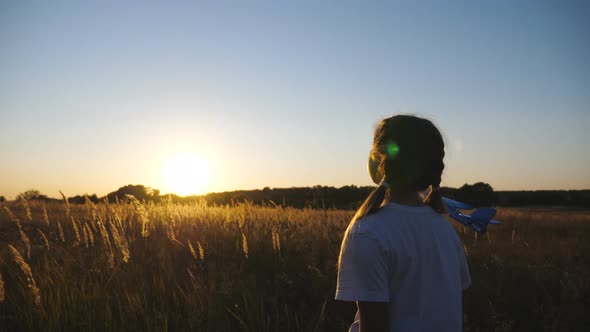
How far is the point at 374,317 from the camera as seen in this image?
1.52 m

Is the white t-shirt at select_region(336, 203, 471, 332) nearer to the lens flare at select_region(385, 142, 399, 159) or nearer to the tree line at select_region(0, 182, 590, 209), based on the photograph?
the lens flare at select_region(385, 142, 399, 159)

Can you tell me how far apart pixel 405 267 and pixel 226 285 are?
2590 mm

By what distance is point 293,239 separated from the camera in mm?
5574

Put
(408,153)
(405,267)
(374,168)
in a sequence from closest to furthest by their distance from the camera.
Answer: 1. (405,267)
2. (408,153)
3. (374,168)

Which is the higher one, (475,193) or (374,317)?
(475,193)

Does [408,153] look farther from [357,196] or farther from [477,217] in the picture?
[357,196]

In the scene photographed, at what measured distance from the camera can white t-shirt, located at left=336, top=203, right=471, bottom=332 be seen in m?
1.52

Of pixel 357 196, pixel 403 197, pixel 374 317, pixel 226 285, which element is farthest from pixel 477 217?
pixel 357 196

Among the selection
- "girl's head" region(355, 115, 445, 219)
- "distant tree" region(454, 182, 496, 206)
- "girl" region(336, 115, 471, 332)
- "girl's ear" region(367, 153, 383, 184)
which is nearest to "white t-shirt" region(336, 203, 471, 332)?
"girl" region(336, 115, 471, 332)

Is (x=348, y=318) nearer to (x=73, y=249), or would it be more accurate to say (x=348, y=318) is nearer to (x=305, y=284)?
(x=305, y=284)

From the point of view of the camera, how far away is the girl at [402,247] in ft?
4.99

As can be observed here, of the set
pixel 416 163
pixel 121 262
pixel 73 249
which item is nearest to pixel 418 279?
pixel 416 163

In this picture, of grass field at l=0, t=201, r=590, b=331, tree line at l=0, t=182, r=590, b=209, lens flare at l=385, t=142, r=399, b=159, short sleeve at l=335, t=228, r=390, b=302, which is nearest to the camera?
short sleeve at l=335, t=228, r=390, b=302

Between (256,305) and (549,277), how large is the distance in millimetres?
3834
